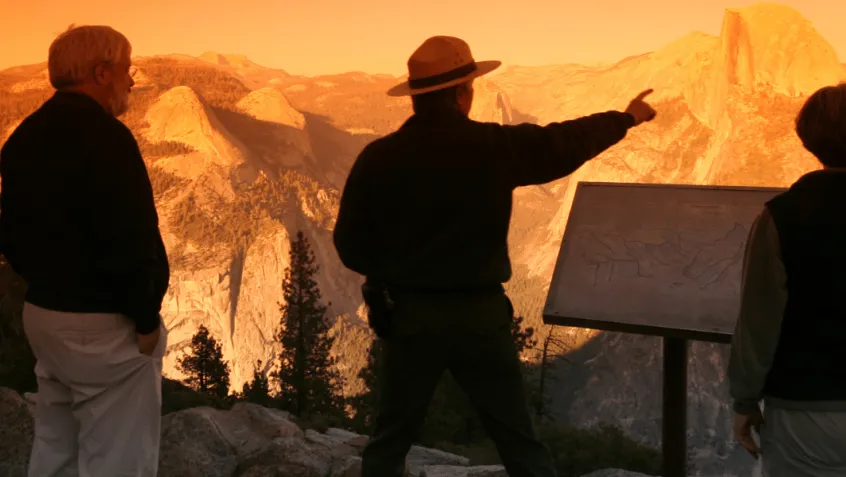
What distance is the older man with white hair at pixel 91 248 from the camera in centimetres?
279

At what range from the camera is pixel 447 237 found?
298 centimetres

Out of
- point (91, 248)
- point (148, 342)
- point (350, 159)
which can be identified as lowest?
point (350, 159)

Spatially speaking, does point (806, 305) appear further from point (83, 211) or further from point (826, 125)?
point (83, 211)

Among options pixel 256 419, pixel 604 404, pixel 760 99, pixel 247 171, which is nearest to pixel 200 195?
pixel 247 171

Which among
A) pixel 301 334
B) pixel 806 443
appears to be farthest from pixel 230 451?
pixel 301 334

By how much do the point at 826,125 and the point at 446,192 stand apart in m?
1.28

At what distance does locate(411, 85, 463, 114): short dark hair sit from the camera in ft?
10.1

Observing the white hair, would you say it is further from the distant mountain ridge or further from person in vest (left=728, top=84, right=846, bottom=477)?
the distant mountain ridge

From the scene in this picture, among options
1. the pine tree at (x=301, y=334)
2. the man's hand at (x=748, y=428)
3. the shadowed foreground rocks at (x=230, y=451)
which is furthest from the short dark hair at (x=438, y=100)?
the pine tree at (x=301, y=334)

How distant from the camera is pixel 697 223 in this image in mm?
4082

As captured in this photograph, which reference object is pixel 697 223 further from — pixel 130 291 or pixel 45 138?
pixel 45 138

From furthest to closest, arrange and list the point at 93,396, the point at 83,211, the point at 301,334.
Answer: the point at 301,334
the point at 93,396
the point at 83,211

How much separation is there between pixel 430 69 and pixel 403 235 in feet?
2.17

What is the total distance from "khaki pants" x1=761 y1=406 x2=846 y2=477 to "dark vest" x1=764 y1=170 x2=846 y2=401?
0.06 m
